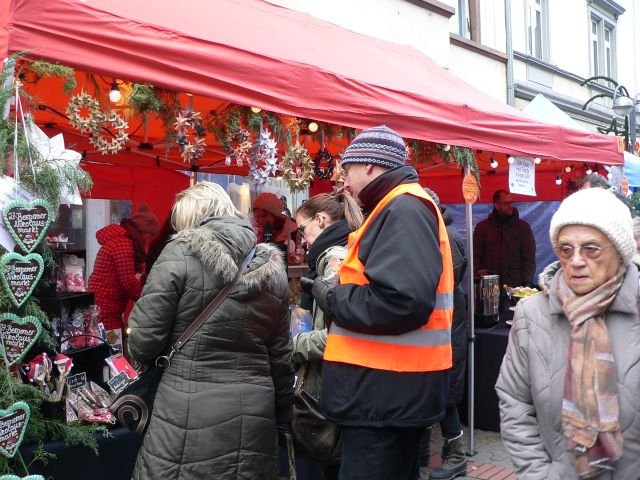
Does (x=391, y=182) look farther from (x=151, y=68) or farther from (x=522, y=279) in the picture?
(x=522, y=279)

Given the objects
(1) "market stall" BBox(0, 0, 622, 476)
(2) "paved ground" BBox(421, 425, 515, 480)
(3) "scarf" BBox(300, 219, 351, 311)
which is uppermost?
(1) "market stall" BBox(0, 0, 622, 476)

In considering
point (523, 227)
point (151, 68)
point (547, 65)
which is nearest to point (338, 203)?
point (151, 68)

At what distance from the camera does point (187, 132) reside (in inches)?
153

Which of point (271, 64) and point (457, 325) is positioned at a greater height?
point (271, 64)

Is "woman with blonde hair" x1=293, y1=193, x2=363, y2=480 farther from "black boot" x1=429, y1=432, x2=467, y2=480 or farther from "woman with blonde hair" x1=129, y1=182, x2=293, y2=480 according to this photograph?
"black boot" x1=429, y1=432, x2=467, y2=480

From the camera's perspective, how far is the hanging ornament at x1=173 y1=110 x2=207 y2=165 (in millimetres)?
3818

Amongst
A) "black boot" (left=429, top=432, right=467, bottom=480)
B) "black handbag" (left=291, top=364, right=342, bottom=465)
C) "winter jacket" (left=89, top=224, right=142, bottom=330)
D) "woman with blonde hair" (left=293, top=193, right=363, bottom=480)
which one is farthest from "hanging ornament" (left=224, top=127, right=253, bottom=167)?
"black boot" (left=429, top=432, right=467, bottom=480)

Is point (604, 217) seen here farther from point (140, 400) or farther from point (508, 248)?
point (508, 248)

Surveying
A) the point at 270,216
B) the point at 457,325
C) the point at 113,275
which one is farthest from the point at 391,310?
the point at 270,216

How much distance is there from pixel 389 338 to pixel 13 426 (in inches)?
58.4

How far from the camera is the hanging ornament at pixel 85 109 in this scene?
3386 millimetres

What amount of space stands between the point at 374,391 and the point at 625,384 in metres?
0.93

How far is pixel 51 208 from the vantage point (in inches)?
111

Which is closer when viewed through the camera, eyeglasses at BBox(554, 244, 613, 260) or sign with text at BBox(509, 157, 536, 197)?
eyeglasses at BBox(554, 244, 613, 260)
